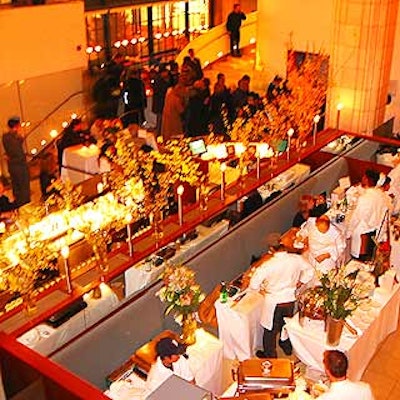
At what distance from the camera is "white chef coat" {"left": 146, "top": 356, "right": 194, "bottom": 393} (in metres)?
5.20

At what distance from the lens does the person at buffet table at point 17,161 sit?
928 cm

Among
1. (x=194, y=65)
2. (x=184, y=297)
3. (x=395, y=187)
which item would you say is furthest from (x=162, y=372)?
(x=194, y=65)

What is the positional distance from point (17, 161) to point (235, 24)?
6437 millimetres

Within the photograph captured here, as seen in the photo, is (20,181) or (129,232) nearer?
(129,232)

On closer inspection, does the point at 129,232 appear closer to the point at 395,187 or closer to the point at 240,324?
the point at 240,324

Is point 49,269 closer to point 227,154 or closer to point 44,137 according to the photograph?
point 227,154

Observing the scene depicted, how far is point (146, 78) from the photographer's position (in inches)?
521

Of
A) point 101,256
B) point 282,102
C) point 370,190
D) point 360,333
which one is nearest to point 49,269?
point 101,256

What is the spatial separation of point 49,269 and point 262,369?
99.6 inches

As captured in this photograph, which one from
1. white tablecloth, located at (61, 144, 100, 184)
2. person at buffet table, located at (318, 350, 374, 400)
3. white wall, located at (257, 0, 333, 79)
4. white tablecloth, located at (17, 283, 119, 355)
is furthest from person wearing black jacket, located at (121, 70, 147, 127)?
person at buffet table, located at (318, 350, 374, 400)

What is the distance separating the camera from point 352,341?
5.91 m

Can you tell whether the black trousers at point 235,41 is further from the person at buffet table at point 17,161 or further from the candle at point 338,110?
the person at buffet table at point 17,161

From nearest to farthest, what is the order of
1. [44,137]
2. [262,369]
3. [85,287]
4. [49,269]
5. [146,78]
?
[262,369] → [85,287] → [49,269] → [44,137] → [146,78]

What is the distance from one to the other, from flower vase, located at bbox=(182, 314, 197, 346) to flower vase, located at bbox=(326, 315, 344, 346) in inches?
44.1
